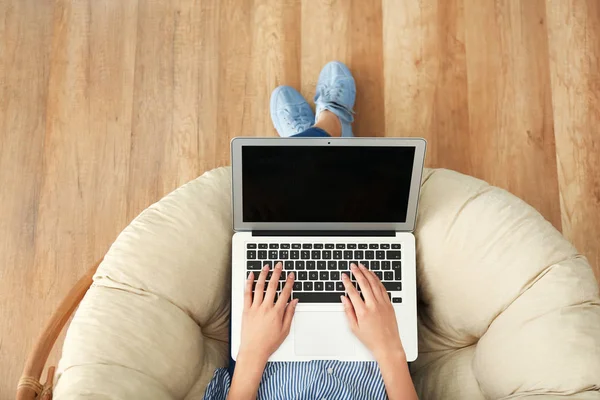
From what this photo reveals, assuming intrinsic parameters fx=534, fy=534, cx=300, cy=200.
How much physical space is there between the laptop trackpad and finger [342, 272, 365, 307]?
0.04 meters

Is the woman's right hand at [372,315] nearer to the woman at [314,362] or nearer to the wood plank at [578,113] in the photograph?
the woman at [314,362]

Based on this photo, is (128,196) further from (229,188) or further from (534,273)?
(534,273)

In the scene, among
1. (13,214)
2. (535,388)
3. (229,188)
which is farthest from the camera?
(13,214)

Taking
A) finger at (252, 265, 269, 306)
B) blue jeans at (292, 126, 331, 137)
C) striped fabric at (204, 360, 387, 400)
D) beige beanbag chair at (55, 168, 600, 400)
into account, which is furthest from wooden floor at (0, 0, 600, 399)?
striped fabric at (204, 360, 387, 400)

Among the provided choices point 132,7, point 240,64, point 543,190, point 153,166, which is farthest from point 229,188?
point 543,190

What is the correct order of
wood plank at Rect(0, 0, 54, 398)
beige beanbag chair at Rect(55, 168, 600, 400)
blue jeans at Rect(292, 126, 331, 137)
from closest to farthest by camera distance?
1. beige beanbag chair at Rect(55, 168, 600, 400)
2. blue jeans at Rect(292, 126, 331, 137)
3. wood plank at Rect(0, 0, 54, 398)

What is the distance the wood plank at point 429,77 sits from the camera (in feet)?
5.11

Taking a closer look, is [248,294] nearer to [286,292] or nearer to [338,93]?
[286,292]

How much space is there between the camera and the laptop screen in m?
1.04

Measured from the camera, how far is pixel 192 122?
61.8 inches

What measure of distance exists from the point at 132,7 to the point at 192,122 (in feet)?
1.34

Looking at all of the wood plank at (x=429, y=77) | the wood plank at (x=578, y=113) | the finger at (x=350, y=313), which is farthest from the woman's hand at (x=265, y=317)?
the wood plank at (x=578, y=113)

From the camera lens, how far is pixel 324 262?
1.13 meters

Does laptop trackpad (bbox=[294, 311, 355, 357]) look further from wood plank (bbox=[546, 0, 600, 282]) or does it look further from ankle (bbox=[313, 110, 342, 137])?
wood plank (bbox=[546, 0, 600, 282])
